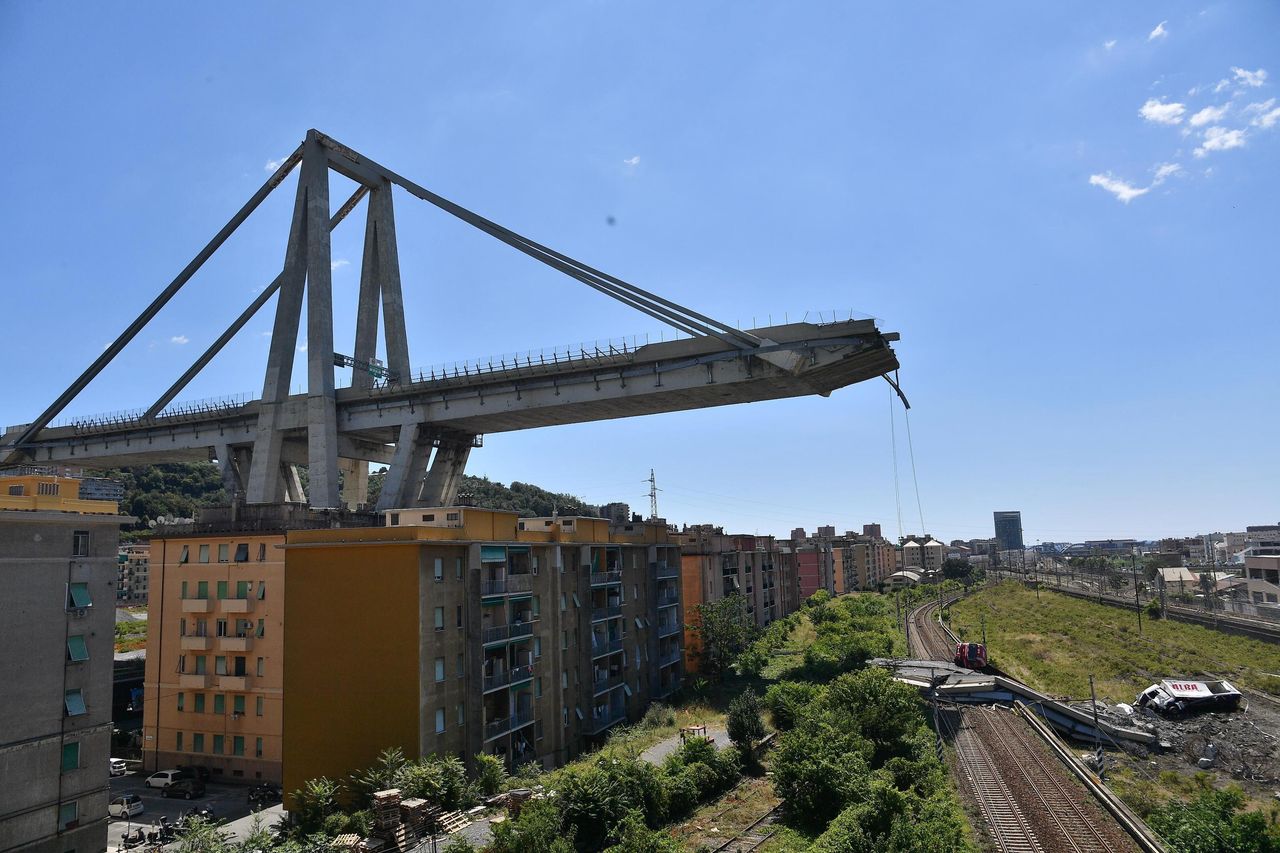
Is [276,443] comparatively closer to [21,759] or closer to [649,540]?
[649,540]

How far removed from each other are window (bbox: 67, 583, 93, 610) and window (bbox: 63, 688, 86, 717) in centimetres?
240

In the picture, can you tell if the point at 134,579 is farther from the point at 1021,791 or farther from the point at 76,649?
the point at 1021,791

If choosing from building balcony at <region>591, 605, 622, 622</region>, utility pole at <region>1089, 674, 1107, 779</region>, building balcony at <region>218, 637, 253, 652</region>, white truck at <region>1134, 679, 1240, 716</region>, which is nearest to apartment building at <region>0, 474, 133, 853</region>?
building balcony at <region>218, 637, 253, 652</region>

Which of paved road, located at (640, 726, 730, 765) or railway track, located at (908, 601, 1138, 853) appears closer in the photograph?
railway track, located at (908, 601, 1138, 853)

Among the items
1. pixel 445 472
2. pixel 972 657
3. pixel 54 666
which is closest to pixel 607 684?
pixel 445 472

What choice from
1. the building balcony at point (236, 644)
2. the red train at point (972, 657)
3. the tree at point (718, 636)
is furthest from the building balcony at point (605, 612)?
the red train at point (972, 657)

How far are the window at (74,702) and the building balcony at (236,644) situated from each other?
14396 mm

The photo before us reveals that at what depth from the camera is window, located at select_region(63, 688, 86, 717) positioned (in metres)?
22.6

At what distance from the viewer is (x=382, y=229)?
189 feet

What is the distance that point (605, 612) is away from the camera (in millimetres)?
39594

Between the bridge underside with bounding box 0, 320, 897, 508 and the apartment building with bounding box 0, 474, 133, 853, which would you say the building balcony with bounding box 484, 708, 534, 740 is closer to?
the apartment building with bounding box 0, 474, 133, 853

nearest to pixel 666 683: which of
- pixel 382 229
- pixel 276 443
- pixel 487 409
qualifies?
pixel 487 409

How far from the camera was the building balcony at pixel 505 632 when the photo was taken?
29.8m

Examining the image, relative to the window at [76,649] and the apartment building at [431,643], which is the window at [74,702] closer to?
the window at [76,649]
